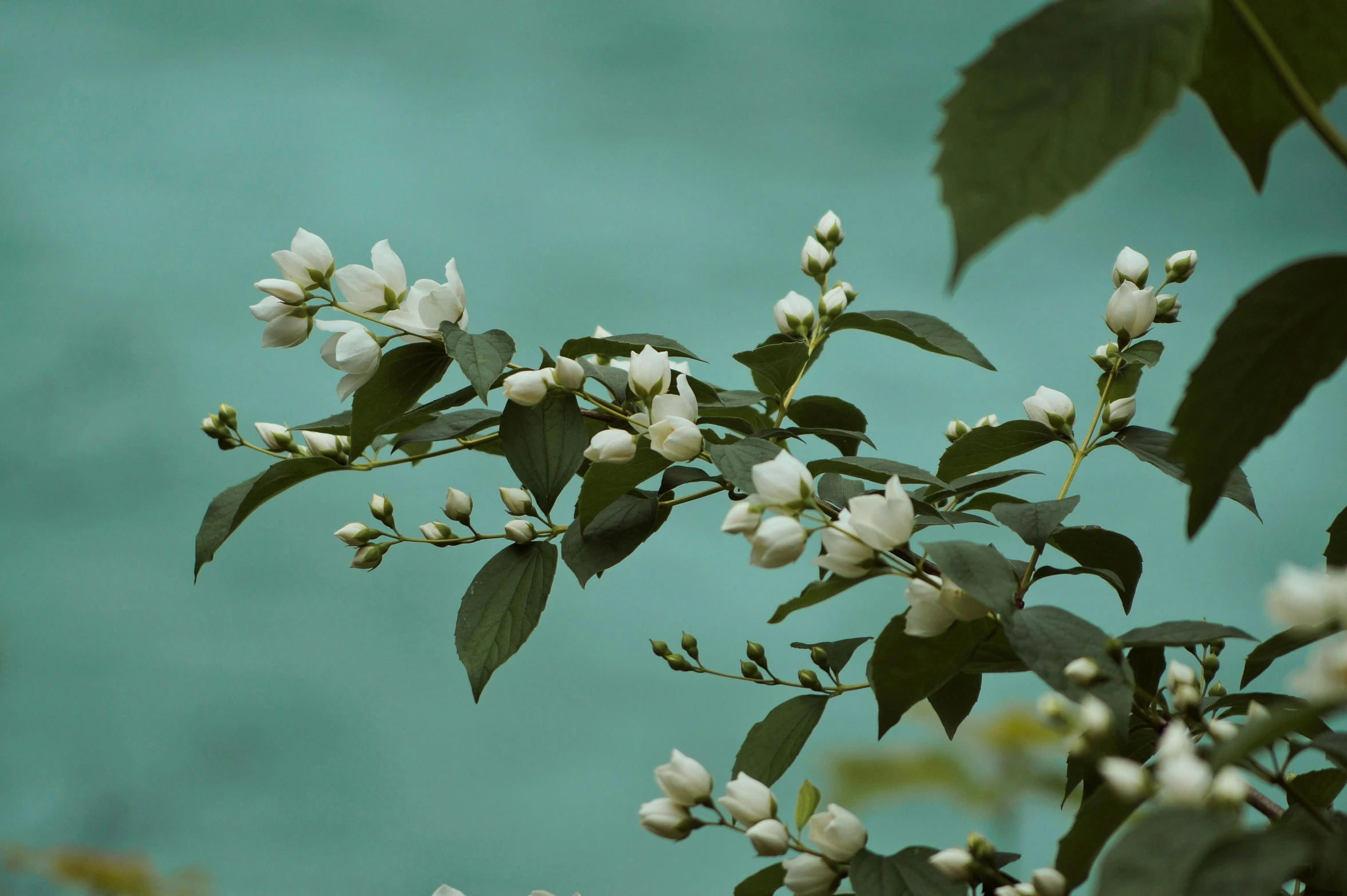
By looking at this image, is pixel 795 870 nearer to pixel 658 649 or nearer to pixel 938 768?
pixel 658 649

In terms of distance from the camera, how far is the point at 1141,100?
30cm

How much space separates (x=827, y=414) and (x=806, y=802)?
0.83ft

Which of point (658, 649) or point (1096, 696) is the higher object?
point (658, 649)

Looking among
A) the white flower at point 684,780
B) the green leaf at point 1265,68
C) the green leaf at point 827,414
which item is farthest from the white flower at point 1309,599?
the green leaf at point 827,414

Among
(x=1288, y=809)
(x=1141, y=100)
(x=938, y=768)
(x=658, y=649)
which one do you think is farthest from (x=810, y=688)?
(x=938, y=768)

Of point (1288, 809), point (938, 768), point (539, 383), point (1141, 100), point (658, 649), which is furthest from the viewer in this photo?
point (938, 768)

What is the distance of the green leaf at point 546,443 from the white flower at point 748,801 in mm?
166

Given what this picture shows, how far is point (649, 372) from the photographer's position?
20.4 inches

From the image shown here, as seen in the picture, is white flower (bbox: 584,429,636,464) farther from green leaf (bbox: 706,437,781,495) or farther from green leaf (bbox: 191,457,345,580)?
green leaf (bbox: 191,457,345,580)

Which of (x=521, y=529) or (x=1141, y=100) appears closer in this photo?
(x=1141, y=100)

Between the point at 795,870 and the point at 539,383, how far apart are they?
0.79 ft

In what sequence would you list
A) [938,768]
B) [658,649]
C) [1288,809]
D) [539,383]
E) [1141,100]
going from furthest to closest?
[938,768]
[658,649]
[539,383]
[1288,809]
[1141,100]

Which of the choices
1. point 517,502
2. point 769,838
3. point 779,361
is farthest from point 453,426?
point 769,838

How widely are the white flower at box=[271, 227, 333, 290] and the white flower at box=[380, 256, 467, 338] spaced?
0.04 m
